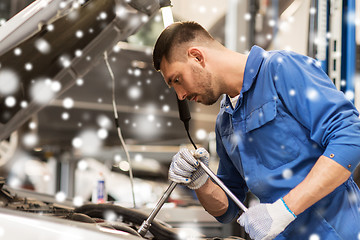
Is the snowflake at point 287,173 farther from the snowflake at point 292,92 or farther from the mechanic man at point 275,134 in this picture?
the snowflake at point 292,92

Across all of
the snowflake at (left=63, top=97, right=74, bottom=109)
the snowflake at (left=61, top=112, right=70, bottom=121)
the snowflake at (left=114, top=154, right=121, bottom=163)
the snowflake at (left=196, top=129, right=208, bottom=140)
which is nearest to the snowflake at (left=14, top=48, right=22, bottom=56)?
the snowflake at (left=63, top=97, right=74, bottom=109)

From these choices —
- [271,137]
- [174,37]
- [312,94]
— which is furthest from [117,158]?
[312,94]

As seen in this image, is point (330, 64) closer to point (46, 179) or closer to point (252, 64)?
point (252, 64)

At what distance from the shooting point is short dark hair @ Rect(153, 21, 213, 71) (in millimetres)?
1295

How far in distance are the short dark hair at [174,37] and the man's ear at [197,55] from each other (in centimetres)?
5

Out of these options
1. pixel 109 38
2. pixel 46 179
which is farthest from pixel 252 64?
pixel 46 179

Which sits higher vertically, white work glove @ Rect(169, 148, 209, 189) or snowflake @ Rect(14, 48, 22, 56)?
snowflake @ Rect(14, 48, 22, 56)

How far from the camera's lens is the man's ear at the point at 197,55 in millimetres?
1270

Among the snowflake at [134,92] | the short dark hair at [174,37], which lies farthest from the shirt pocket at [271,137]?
the snowflake at [134,92]

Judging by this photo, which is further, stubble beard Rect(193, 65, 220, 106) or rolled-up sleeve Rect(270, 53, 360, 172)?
stubble beard Rect(193, 65, 220, 106)

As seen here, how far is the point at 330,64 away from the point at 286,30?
62cm

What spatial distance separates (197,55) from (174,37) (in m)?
0.10

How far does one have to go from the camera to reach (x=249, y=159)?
1264 millimetres

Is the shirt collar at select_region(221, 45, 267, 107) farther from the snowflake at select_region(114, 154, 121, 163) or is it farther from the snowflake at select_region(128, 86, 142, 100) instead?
the snowflake at select_region(114, 154, 121, 163)
